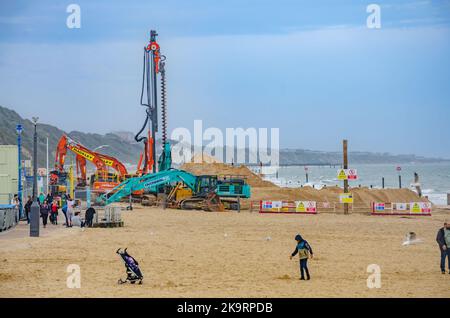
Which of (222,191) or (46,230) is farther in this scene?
(222,191)

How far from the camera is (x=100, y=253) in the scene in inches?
901

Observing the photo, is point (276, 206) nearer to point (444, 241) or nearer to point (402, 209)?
point (402, 209)

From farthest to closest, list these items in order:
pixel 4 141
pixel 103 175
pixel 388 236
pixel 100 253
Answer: pixel 4 141, pixel 103 175, pixel 388 236, pixel 100 253

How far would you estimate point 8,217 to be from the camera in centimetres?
3027

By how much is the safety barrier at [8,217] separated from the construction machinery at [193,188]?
48.8 feet

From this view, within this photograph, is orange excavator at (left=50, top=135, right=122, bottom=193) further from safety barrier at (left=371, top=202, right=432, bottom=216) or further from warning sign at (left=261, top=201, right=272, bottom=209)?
safety barrier at (left=371, top=202, right=432, bottom=216)

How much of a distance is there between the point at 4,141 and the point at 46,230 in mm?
121900

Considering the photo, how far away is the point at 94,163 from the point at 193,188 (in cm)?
1599

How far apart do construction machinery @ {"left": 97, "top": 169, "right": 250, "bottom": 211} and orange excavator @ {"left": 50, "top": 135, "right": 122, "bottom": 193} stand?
928cm

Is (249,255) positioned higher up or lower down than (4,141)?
lower down

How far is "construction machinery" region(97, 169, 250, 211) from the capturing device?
1859 inches

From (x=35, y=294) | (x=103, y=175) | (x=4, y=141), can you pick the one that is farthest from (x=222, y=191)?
(x=4, y=141)

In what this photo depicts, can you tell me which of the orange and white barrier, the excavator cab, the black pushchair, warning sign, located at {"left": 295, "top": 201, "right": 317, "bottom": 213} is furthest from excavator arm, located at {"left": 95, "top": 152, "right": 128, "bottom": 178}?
the black pushchair
